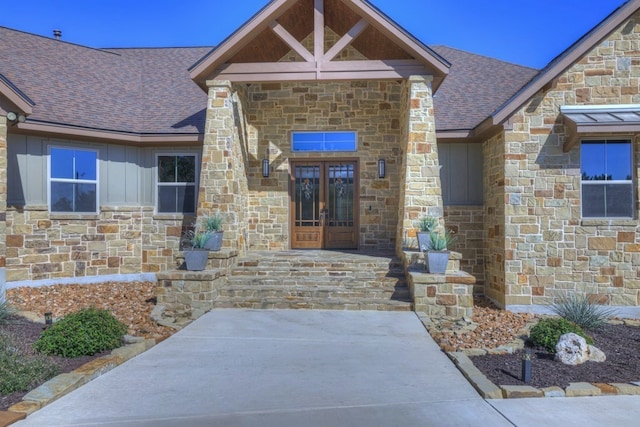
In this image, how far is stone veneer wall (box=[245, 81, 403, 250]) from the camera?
12.6 meters

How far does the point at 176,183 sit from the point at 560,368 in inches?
383

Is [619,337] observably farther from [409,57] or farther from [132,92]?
[132,92]

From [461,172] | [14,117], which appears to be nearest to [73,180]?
[14,117]

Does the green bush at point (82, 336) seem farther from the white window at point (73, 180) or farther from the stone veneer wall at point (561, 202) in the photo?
the stone veneer wall at point (561, 202)

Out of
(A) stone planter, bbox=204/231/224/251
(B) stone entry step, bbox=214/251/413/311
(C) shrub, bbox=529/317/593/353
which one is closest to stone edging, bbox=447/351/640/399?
(C) shrub, bbox=529/317/593/353

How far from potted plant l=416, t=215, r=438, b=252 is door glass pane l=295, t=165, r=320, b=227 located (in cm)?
353

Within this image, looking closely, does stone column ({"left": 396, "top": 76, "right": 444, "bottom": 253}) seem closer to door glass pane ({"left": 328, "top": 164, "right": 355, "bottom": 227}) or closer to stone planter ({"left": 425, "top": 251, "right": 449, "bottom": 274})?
stone planter ({"left": 425, "top": 251, "right": 449, "bottom": 274})

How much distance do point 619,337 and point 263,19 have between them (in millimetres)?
8521

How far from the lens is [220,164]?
1046 centimetres

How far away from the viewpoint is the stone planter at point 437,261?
28.6ft

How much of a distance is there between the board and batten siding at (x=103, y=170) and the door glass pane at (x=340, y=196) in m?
3.59

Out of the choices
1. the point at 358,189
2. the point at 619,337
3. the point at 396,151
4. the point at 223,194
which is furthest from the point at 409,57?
the point at 619,337

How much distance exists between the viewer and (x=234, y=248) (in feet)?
34.1

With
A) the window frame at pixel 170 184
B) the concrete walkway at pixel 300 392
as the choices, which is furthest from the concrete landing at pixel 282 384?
the window frame at pixel 170 184
